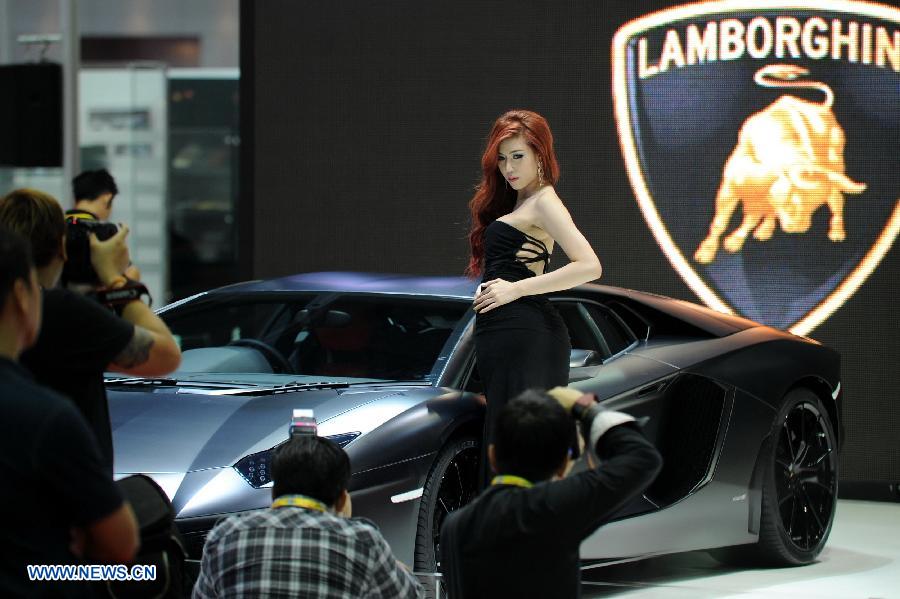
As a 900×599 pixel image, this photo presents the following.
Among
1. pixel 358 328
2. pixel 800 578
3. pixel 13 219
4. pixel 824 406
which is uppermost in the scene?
pixel 13 219

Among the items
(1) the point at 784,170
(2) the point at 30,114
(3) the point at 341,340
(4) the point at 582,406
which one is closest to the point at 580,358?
(3) the point at 341,340

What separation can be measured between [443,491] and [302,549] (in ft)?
5.98

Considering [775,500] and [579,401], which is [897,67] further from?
[579,401]

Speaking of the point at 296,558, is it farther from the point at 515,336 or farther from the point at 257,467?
the point at 515,336

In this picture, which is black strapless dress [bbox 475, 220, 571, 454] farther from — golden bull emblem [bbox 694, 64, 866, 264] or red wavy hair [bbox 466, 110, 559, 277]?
golden bull emblem [bbox 694, 64, 866, 264]

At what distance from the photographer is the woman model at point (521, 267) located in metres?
4.61

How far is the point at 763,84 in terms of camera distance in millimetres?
7223

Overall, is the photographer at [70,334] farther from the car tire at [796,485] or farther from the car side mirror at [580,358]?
the car tire at [796,485]

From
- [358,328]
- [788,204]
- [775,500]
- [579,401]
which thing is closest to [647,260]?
[788,204]

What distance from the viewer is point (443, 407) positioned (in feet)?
14.9

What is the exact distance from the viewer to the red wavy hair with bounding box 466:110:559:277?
15.8ft

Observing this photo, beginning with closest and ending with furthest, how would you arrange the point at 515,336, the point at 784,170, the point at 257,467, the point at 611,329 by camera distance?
the point at 257,467 < the point at 515,336 < the point at 611,329 < the point at 784,170

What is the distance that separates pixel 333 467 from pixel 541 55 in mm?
4910

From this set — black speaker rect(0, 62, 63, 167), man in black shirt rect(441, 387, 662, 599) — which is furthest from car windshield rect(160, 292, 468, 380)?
black speaker rect(0, 62, 63, 167)
